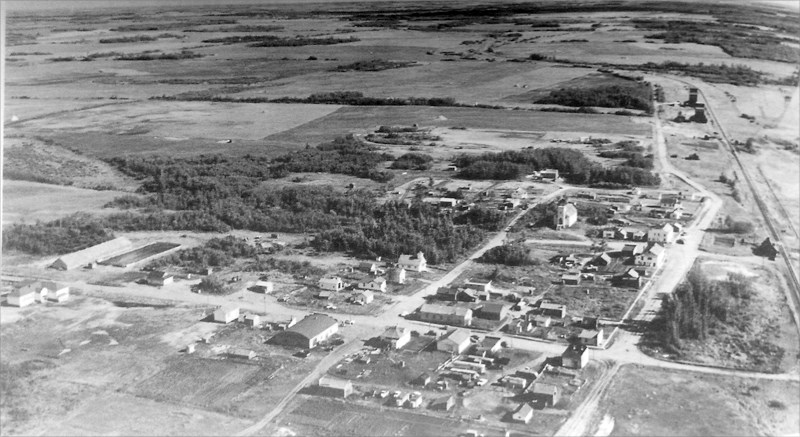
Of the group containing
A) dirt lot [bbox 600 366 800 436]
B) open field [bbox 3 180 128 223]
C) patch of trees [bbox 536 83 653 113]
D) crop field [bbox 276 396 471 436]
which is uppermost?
patch of trees [bbox 536 83 653 113]

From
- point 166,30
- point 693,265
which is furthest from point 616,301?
point 166,30

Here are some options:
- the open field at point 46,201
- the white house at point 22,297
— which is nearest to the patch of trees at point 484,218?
the open field at point 46,201

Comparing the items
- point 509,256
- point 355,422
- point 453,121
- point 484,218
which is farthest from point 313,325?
point 453,121

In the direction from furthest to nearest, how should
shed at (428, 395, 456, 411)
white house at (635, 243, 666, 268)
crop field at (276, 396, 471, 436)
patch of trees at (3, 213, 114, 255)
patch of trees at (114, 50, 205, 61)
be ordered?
patch of trees at (114, 50, 205, 61) → patch of trees at (3, 213, 114, 255) → white house at (635, 243, 666, 268) → shed at (428, 395, 456, 411) → crop field at (276, 396, 471, 436)

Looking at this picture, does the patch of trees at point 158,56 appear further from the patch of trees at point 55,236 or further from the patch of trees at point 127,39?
the patch of trees at point 55,236

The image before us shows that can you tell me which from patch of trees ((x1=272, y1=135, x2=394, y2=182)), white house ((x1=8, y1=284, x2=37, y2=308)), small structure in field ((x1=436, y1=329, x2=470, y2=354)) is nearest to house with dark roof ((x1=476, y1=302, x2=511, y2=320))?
small structure in field ((x1=436, y1=329, x2=470, y2=354))

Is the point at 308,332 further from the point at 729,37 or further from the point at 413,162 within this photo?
the point at 729,37

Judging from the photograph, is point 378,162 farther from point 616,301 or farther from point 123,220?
point 616,301

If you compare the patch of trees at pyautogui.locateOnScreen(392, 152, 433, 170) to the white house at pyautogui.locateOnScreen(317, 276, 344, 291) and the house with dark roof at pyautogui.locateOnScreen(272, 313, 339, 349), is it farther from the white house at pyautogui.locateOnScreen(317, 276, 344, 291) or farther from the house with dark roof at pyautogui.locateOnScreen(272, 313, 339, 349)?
the house with dark roof at pyautogui.locateOnScreen(272, 313, 339, 349)
